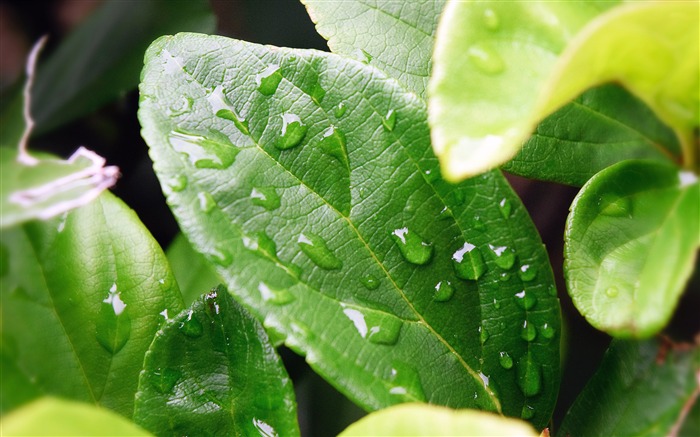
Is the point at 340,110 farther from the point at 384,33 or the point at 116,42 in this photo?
the point at 116,42

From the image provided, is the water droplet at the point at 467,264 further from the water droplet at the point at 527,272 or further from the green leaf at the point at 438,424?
the green leaf at the point at 438,424

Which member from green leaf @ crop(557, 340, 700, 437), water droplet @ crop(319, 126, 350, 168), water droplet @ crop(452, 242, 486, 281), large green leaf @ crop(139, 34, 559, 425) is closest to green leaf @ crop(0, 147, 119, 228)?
large green leaf @ crop(139, 34, 559, 425)

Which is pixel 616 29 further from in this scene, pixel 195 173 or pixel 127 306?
pixel 127 306

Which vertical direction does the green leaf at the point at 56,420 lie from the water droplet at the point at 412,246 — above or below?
above

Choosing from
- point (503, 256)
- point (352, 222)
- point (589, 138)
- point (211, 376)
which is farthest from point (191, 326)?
point (589, 138)

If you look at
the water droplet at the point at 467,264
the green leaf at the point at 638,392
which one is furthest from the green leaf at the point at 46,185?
the green leaf at the point at 638,392

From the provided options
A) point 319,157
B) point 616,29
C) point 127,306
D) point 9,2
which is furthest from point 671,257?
point 9,2
